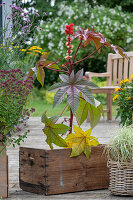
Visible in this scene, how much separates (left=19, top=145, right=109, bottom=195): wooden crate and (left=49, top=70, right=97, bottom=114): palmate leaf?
35 cm

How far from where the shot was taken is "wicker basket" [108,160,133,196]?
6.54ft

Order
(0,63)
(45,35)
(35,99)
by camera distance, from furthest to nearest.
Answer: (45,35)
(35,99)
(0,63)

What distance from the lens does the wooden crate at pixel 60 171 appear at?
2031mm

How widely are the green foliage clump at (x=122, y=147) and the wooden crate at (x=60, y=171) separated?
0.10 meters

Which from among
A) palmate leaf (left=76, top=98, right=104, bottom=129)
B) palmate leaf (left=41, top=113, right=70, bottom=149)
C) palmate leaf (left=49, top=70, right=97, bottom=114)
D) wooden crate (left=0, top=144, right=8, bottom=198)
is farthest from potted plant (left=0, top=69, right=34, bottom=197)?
palmate leaf (left=76, top=98, right=104, bottom=129)

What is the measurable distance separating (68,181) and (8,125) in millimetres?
488

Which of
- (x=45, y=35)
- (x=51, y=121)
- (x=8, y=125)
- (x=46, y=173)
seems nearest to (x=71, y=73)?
(x=51, y=121)

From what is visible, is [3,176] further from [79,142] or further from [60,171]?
[79,142]

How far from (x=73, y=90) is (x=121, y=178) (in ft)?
1.90

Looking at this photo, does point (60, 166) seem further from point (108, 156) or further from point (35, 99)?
point (35, 99)

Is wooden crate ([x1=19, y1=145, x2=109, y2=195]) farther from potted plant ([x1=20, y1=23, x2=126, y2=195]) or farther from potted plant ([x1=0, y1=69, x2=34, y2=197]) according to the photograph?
potted plant ([x1=0, y1=69, x2=34, y2=197])

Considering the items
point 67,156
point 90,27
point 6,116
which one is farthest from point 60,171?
point 90,27

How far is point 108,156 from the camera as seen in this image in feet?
6.79

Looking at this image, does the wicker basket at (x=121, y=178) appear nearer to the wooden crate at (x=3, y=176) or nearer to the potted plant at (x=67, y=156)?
the potted plant at (x=67, y=156)
